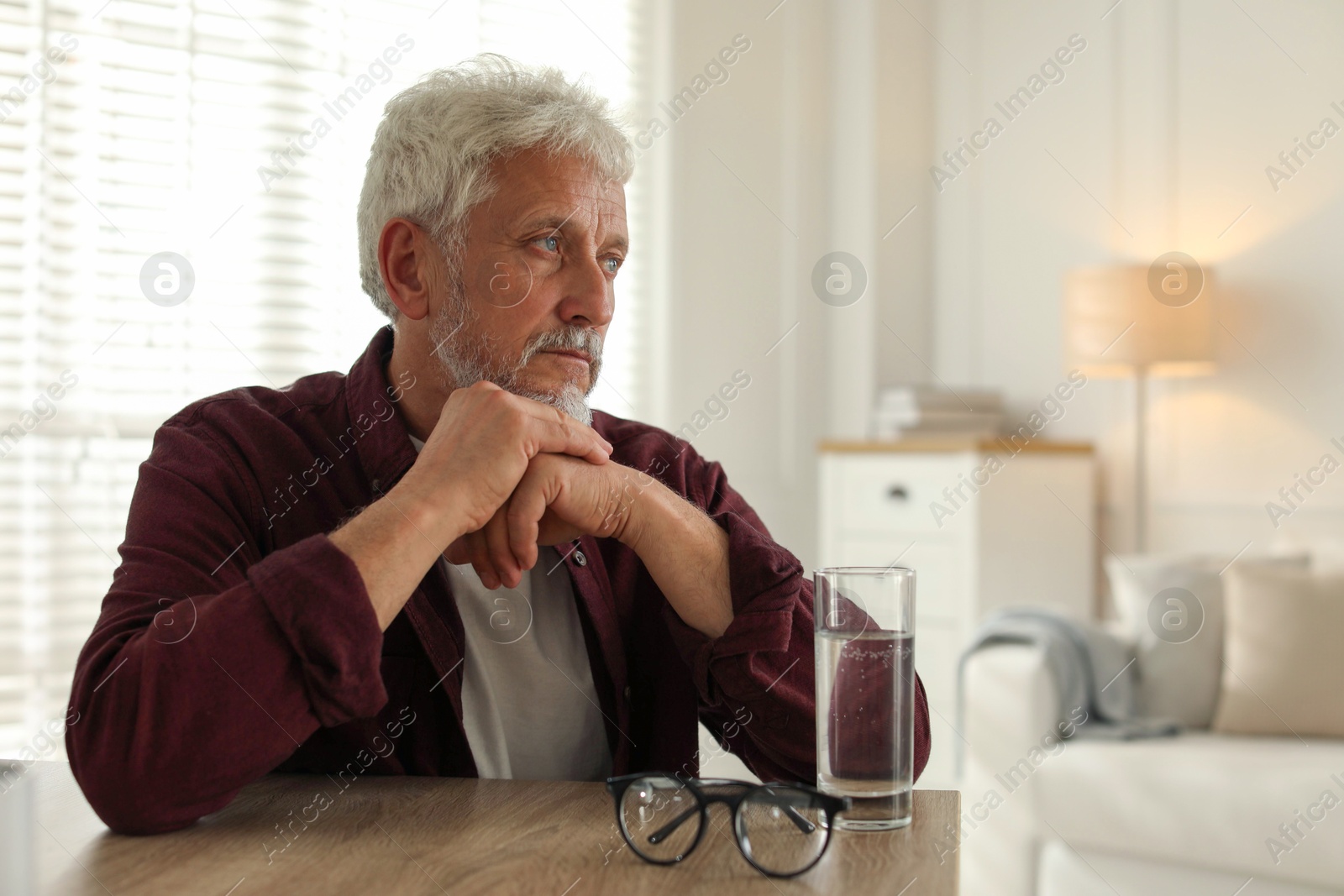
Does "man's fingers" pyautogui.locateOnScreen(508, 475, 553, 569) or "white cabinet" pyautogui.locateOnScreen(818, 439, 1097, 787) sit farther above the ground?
"man's fingers" pyautogui.locateOnScreen(508, 475, 553, 569)

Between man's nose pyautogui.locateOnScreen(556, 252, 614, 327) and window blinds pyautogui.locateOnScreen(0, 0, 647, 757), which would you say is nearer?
man's nose pyautogui.locateOnScreen(556, 252, 614, 327)

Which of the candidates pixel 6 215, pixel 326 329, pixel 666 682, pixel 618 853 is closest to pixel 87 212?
pixel 6 215

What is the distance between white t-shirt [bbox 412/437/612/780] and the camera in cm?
121

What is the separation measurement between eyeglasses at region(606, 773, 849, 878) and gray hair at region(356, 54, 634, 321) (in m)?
0.78

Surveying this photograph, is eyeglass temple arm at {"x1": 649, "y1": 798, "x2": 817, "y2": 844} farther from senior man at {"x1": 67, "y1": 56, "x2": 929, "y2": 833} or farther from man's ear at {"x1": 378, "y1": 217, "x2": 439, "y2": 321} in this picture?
man's ear at {"x1": 378, "y1": 217, "x2": 439, "y2": 321}

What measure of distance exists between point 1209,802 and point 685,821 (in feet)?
6.04

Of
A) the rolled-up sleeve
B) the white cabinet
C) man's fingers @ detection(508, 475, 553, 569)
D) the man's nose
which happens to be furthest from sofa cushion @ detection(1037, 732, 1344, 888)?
the rolled-up sleeve

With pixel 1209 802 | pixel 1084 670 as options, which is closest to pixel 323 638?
pixel 1209 802

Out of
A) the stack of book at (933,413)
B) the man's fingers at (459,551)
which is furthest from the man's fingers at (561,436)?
the stack of book at (933,413)

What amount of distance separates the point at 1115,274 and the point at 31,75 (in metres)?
2.73

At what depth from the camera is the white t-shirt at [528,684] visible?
1.21 m

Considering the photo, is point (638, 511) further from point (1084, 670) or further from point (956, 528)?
point (956, 528)

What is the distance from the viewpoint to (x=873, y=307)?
151 inches

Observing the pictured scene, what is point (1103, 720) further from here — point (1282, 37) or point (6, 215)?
point (6, 215)
